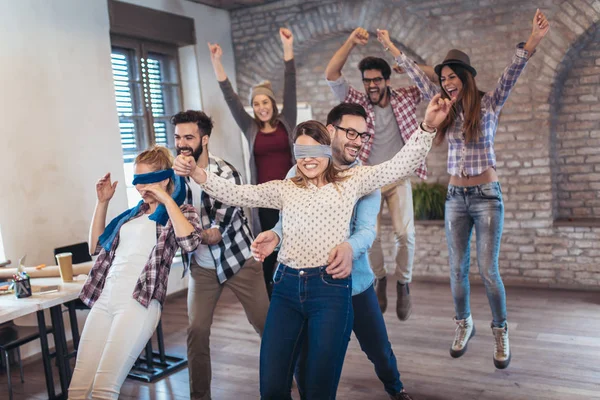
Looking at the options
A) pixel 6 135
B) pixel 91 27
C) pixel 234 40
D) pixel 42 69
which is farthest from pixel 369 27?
pixel 6 135

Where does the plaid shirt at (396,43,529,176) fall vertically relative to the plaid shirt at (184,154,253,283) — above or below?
above

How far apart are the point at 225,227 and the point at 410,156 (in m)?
1.17

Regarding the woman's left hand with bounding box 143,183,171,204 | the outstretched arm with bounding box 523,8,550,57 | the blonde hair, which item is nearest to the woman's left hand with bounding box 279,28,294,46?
the blonde hair

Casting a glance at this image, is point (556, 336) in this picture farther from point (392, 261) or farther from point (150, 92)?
point (150, 92)

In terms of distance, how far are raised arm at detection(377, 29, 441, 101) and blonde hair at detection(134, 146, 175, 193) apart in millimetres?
1456

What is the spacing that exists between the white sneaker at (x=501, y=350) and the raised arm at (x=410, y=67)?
1.51 metres

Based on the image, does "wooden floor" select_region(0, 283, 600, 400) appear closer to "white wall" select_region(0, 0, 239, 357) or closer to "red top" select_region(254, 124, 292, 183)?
"white wall" select_region(0, 0, 239, 357)

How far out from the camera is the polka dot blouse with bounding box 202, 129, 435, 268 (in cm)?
237

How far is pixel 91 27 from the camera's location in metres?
Answer: 5.22

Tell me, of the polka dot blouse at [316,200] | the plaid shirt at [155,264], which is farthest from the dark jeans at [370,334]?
the plaid shirt at [155,264]

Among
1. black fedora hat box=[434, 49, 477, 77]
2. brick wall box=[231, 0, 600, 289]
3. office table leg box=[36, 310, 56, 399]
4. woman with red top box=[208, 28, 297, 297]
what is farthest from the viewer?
brick wall box=[231, 0, 600, 289]

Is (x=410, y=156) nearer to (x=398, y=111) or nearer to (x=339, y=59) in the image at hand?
(x=398, y=111)

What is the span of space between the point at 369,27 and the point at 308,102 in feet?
3.93

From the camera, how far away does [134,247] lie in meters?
2.88
